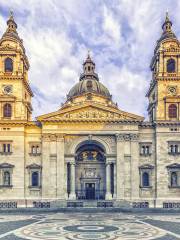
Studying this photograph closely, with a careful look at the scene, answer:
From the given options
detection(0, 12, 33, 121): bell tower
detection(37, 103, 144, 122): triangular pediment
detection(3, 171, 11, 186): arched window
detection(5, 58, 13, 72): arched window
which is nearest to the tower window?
detection(37, 103, 144, 122): triangular pediment

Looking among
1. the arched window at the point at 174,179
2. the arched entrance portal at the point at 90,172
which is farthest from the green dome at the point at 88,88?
the arched window at the point at 174,179

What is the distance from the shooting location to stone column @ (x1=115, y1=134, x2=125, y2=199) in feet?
169

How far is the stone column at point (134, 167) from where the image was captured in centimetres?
5150

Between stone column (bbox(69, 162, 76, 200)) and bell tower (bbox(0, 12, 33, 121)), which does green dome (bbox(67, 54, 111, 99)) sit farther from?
stone column (bbox(69, 162, 76, 200))

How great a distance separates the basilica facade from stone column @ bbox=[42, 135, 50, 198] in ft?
0.46

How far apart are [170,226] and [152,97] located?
3204 centimetres

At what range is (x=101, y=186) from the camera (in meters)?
55.8

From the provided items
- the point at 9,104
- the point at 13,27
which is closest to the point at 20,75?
the point at 9,104

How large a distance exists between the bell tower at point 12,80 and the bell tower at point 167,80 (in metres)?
20.1

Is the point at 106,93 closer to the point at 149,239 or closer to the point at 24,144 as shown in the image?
the point at 24,144

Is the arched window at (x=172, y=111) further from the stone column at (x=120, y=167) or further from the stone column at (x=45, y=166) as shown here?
the stone column at (x=45, y=166)

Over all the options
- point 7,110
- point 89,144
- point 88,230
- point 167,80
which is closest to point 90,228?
point 88,230

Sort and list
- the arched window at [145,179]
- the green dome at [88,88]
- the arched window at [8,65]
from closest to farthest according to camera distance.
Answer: the arched window at [145,179], the arched window at [8,65], the green dome at [88,88]

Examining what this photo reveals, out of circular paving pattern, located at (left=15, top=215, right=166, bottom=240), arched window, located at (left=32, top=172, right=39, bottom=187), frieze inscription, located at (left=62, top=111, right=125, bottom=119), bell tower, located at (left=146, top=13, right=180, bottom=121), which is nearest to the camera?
circular paving pattern, located at (left=15, top=215, right=166, bottom=240)
